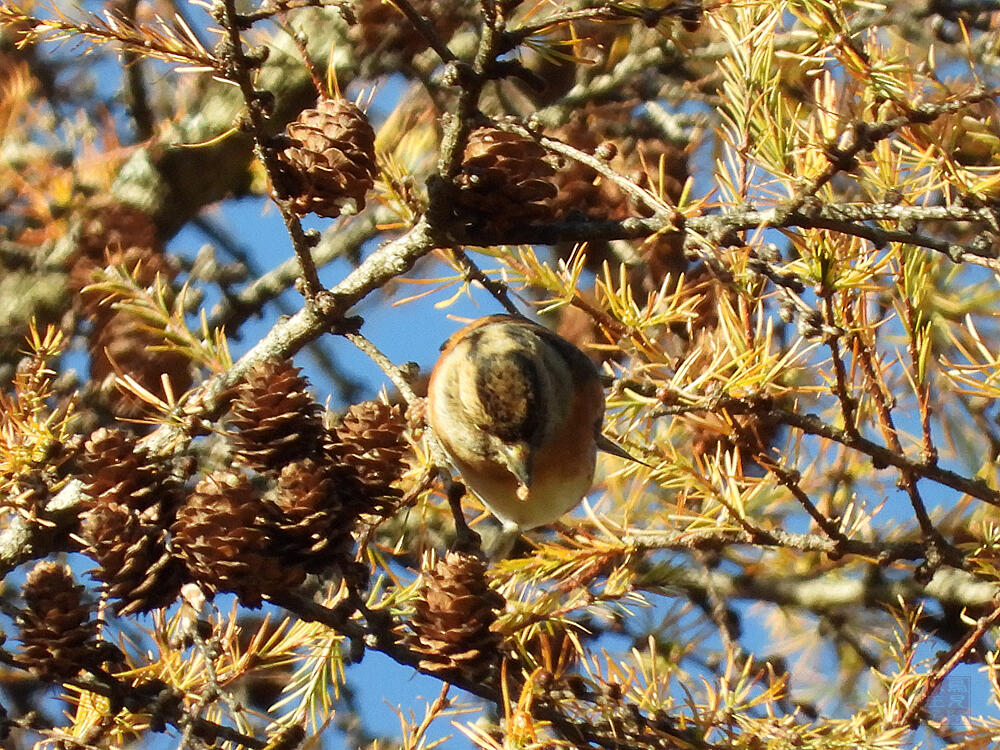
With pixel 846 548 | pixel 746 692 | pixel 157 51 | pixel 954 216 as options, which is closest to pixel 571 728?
pixel 746 692

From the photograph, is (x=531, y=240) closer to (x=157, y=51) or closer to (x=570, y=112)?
(x=157, y=51)

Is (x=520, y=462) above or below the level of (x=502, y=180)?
below

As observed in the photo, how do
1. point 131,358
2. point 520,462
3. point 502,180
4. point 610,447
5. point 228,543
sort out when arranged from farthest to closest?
1. point 131,358
2. point 610,447
3. point 520,462
4. point 502,180
5. point 228,543

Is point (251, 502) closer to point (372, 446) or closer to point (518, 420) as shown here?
point (372, 446)

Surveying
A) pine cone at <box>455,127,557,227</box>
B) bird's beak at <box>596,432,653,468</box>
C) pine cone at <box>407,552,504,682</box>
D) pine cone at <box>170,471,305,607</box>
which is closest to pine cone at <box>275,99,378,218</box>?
pine cone at <box>455,127,557,227</box>

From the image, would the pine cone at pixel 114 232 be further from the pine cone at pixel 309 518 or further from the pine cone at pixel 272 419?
the pine cone at pixel 309 518

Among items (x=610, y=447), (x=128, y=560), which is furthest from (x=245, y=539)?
(x=610, y=447)

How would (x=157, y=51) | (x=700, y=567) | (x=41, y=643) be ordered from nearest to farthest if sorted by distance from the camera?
(x=41, y=643) < (x=157, y=51) < (x=700, y=567)
